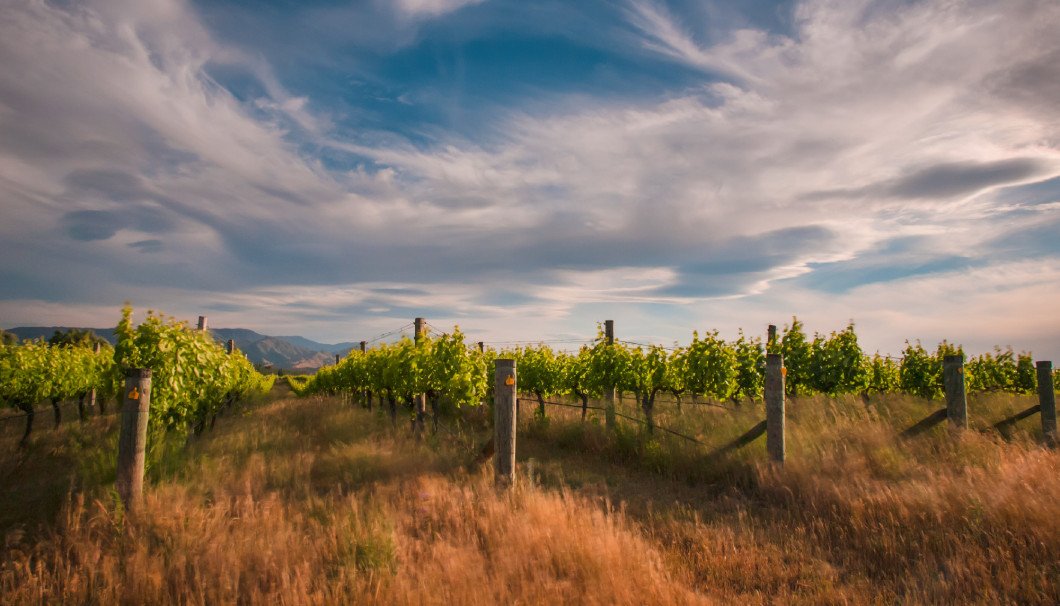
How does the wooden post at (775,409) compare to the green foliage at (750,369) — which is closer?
the wooden post at (775,409)

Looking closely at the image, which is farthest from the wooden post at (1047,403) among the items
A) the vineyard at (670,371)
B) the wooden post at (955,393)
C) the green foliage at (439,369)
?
the green foliage at (439,369)

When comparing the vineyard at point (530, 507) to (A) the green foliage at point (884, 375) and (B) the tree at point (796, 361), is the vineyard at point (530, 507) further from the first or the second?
(A) the green foliage at point (884, 375)

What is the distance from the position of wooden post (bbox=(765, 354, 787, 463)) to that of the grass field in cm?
33

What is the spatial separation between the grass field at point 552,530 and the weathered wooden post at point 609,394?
8.43 feet

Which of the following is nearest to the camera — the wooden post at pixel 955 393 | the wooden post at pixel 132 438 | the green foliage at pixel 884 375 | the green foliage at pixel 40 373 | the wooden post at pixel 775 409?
the wooden post at pixel 132 438

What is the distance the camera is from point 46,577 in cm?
Answer: 423

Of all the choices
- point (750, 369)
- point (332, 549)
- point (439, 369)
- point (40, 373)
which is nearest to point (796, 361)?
point (750, 369)

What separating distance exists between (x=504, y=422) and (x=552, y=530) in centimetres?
223

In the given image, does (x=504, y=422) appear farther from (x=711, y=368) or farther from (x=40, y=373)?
(x=40, y=373)

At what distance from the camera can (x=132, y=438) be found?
5.99m

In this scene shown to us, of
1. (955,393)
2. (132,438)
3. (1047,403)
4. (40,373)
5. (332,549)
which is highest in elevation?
(955,393)

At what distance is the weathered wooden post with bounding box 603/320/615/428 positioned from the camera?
38.9 feet

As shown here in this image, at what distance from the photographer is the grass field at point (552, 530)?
406 cm

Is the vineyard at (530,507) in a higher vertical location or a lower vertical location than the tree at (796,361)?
lower
